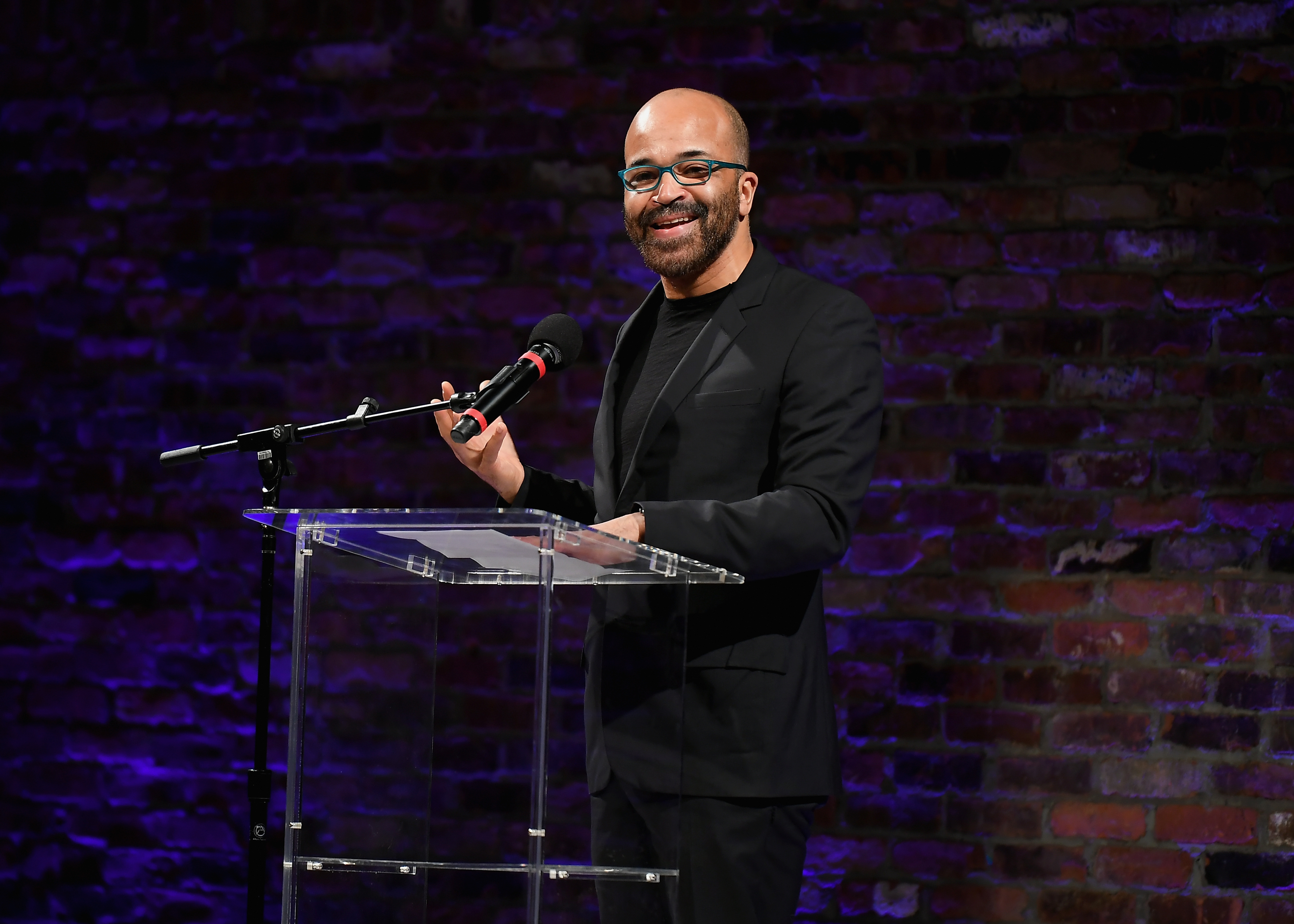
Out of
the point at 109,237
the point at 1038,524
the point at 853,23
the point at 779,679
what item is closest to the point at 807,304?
the point at 779,679

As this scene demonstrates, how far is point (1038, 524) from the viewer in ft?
8.60

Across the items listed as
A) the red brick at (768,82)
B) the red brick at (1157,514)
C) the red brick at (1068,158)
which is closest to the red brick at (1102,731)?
the red brick at (1157,514)

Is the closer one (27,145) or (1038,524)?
(1038,524)

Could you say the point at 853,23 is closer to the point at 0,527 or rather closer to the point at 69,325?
the point at 69,325

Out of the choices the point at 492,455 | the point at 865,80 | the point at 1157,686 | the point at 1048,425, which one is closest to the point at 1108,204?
the point at 1048,425

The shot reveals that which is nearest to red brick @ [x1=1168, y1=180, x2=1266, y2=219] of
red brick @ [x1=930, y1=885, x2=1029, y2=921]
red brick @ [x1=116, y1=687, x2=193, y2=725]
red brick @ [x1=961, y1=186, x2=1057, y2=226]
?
red brick @ [x1=961, y1=186, x2=1057, y2=226]

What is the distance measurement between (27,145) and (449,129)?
3.57ft

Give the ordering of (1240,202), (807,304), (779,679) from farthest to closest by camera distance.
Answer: (1240,202)
(807,304)
(779,679)

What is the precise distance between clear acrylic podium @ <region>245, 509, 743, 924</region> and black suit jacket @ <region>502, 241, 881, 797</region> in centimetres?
17

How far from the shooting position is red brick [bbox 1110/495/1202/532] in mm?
2566

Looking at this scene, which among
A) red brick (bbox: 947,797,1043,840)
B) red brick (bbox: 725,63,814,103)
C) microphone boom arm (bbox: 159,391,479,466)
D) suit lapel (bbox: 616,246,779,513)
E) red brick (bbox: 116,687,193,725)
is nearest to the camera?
microphone boom arm (bbox: 159,391,479,466)

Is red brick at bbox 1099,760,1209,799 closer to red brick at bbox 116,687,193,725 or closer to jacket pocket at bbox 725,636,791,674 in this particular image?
jacket pocket at bbox 725,636,791,674

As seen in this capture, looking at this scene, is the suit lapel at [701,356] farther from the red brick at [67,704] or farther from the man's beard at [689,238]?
the red brick at [67,704]

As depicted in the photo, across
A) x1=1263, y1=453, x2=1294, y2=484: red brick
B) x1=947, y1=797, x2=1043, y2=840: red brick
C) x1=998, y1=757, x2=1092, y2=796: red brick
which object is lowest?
x1=947, y1=797, x2=1043, y2=840: red brick
